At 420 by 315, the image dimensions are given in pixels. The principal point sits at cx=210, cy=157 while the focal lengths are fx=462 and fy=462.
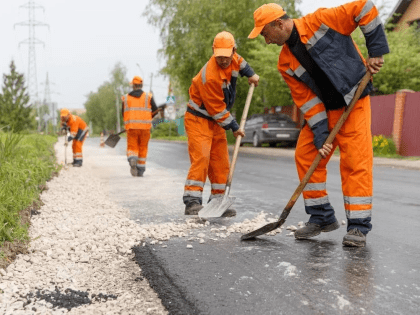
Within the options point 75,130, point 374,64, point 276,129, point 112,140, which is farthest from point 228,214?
point 276,129

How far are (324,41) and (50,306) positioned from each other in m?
2.50

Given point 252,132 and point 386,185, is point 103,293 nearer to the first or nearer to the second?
point 386,185

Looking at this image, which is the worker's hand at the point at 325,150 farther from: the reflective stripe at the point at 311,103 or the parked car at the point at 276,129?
the parked car at the point at 276,129

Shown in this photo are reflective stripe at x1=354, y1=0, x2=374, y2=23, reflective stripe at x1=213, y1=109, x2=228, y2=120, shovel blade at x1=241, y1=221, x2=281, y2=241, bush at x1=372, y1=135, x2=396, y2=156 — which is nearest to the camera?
reflective stripe at x1=354, y1=0, x2=374, y2=23

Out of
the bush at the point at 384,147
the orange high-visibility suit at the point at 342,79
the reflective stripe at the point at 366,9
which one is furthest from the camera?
the bush at the point at 384,147

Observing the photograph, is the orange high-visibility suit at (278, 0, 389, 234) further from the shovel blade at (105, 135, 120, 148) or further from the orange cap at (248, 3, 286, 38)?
the shovel blade at (105, 135, 120, 148)

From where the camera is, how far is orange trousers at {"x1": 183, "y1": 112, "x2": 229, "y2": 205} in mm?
4660

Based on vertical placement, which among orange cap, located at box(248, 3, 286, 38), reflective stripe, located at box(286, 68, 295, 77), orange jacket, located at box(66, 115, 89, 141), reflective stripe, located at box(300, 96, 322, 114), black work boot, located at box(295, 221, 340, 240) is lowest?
black work boot, located at box(295, 221, 340, 240)

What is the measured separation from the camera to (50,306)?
2434 millimetres

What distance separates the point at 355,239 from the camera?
133 inches

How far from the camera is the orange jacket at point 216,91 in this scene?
4.41 m

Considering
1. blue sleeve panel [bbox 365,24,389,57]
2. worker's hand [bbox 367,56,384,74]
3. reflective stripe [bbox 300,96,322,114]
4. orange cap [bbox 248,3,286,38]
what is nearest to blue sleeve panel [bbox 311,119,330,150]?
reflective stripe [bbox 300,96,322,114]

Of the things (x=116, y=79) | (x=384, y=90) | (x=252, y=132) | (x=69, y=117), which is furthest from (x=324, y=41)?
(x=116, y=79)

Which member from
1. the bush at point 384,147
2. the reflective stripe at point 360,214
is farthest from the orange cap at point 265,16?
the bush at point 384,147
